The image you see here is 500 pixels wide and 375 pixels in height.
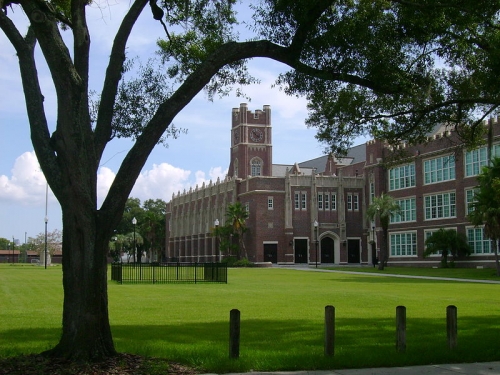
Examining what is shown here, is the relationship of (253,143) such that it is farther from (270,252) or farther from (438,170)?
(438,170)

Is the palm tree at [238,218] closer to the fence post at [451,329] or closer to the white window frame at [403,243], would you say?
the white window frame at [403,243]

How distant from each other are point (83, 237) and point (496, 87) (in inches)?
385

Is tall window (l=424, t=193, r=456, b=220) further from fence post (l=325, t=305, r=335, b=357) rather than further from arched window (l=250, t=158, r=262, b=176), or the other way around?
fence post (l=325, t=305, r=335, b=357)

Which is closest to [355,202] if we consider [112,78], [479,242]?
[479,242]

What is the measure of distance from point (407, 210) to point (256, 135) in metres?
42.2

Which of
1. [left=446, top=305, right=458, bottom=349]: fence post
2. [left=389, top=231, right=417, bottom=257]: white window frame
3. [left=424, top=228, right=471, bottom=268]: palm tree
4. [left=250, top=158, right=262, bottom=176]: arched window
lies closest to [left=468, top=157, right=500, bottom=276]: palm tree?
[left=424, top=228, right=471, bottom=268]: palm tree

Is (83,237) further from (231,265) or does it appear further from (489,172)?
(231,265)

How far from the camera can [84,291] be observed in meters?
→ 10.1

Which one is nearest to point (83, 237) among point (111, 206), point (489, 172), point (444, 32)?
point (111, 206)

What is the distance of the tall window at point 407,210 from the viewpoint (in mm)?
68938

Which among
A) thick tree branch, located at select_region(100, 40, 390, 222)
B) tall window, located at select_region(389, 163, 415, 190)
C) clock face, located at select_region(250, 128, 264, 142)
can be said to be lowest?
thick tree branch, located at select_region(100, 40, 390, 222)

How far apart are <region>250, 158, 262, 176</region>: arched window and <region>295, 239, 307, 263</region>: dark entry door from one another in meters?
24.4

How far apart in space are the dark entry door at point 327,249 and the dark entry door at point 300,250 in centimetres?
255

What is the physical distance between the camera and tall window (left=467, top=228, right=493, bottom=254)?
2290 inches
